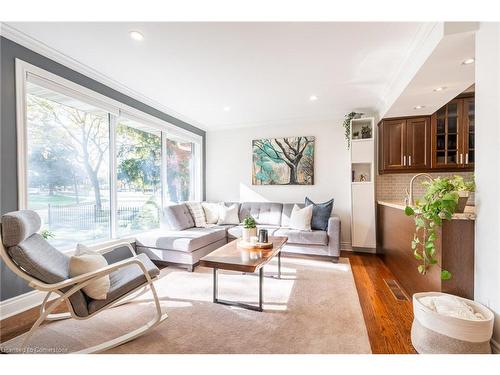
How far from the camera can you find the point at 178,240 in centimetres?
322

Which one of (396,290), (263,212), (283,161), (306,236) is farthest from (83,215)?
(396,290)

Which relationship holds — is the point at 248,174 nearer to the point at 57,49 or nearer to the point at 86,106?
the point at 86,106

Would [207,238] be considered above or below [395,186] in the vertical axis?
below

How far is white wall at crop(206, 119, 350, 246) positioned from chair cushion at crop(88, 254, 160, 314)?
3.10 metres

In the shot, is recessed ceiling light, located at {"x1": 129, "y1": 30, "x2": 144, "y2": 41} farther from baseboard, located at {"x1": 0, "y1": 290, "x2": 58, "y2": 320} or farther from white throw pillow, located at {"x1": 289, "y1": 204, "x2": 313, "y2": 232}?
white throw pillow, located at {"x1": 289, "y1": 204, "x2": 313, "y2": 232}

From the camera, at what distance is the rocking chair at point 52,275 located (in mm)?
1437

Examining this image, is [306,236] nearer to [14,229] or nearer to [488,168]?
[488,168]

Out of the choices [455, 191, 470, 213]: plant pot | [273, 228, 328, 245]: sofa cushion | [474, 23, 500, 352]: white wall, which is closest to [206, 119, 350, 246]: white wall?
[273, 228, 328, 245]: sofa cushion

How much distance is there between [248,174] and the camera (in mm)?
4992

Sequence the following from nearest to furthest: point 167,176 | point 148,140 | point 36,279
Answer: point 36,279 → point 148,140 → point 167,176

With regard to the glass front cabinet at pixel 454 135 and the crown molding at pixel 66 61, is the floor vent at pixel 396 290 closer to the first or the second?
the glass front cabinet at pixel 454 135

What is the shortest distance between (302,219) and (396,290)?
1565mm
